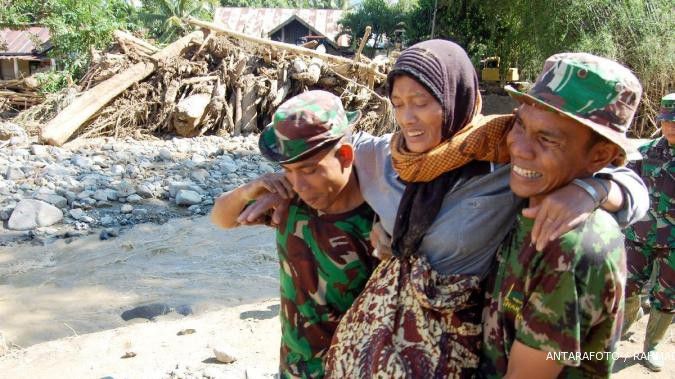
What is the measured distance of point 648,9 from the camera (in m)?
13.9

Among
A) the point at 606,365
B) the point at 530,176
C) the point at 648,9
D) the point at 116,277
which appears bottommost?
the point at 116,277

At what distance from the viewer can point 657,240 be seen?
3.59 metres

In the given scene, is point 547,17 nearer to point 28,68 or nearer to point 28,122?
point 28,122

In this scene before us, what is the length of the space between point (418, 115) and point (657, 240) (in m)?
2.76

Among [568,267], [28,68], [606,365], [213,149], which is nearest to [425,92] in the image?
[568,267]

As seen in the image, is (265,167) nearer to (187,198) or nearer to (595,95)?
(187,198)

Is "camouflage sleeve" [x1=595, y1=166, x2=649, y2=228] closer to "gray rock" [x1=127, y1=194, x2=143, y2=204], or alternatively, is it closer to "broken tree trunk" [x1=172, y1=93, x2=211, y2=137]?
"gray rock" [x1=127, y1=194, x2=143, y2=204]

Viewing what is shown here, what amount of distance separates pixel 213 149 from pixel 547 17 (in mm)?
9035

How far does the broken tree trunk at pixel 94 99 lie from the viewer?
33.6ft

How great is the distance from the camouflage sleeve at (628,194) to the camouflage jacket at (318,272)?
2.18 feet

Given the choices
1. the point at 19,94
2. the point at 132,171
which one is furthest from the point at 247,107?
the point at 19,94

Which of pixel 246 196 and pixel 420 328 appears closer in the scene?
pixel 420 328

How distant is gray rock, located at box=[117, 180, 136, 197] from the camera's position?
7859mm

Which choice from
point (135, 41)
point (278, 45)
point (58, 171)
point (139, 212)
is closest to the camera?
point (139, 212)
